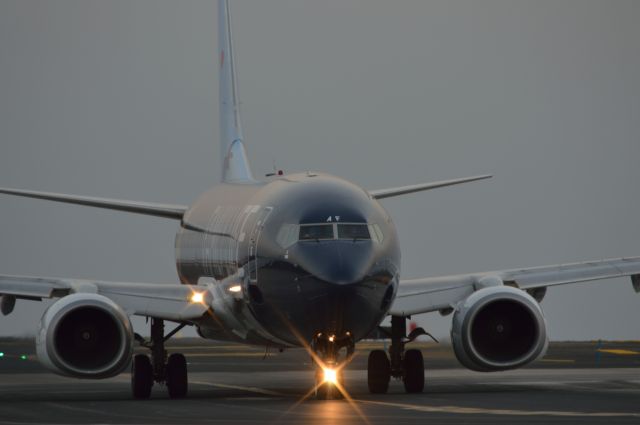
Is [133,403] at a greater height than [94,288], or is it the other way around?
[94,288]

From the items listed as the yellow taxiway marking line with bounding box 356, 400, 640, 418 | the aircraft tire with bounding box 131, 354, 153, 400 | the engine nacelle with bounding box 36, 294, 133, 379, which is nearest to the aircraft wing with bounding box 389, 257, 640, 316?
the yellow taxiway marking line with bounding box 356, 400, 640, 418

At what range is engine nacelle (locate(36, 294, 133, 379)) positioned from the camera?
32781 mm

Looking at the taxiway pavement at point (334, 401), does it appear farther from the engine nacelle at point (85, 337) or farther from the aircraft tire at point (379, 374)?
the engine nacelle at point (85, 337)

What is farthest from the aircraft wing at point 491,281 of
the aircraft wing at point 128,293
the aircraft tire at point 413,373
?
the aircraft wing at point 128,293

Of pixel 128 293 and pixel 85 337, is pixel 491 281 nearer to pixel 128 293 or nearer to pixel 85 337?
pixel 128 293

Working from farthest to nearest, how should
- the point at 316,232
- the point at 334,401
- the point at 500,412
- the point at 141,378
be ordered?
the point at 141,378 → the point at 334,401 → the point at 316,232 → the point at 500,412

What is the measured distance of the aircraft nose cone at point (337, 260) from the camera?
98.9ft

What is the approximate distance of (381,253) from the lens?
102 feet

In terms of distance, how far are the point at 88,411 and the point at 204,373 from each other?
1564 cm

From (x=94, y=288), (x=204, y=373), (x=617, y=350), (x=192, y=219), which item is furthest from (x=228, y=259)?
(x=617, y=350)

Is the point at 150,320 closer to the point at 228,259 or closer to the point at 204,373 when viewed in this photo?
the point at 228,259

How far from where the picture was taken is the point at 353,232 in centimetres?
3095

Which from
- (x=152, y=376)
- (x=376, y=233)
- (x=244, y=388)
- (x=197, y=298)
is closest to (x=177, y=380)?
(x=152, y=376)

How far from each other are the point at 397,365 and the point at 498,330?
3097 mm
